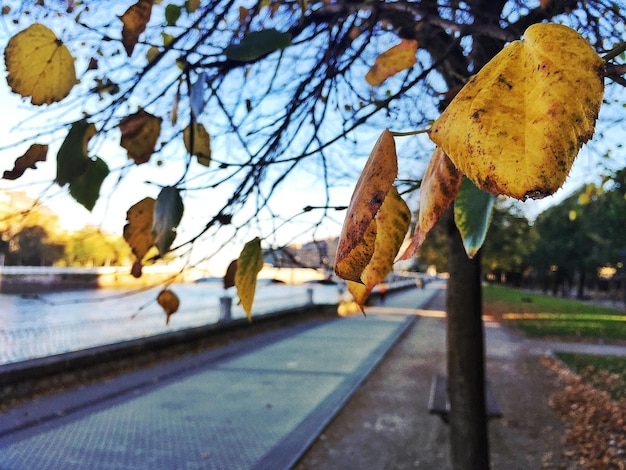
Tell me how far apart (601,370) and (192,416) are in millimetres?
8790

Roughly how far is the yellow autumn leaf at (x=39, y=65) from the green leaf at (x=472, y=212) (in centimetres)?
85

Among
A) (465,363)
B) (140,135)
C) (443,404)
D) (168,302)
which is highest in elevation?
(140,135)

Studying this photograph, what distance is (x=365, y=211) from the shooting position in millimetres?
416

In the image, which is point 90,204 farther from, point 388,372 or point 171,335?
point 171,335

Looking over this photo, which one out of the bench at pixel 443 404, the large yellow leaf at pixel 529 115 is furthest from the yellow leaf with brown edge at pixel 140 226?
the bench at pixel 443 404

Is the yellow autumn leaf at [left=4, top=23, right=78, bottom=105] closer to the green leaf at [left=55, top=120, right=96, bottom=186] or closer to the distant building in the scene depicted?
the green leaf at [left=55, top=120, right=96, bottom=186]

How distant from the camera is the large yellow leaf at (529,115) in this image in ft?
1.08

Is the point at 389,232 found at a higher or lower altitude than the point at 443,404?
higher

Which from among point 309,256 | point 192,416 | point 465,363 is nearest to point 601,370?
point 465,363

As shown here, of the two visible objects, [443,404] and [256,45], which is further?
[443,404]

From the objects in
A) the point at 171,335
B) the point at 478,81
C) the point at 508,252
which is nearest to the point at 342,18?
the point at 478,81

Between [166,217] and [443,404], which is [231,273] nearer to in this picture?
[166,217]

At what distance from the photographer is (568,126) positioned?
1.08 ft

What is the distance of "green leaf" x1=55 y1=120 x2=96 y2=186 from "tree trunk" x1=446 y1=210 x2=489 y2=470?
3231 mm
